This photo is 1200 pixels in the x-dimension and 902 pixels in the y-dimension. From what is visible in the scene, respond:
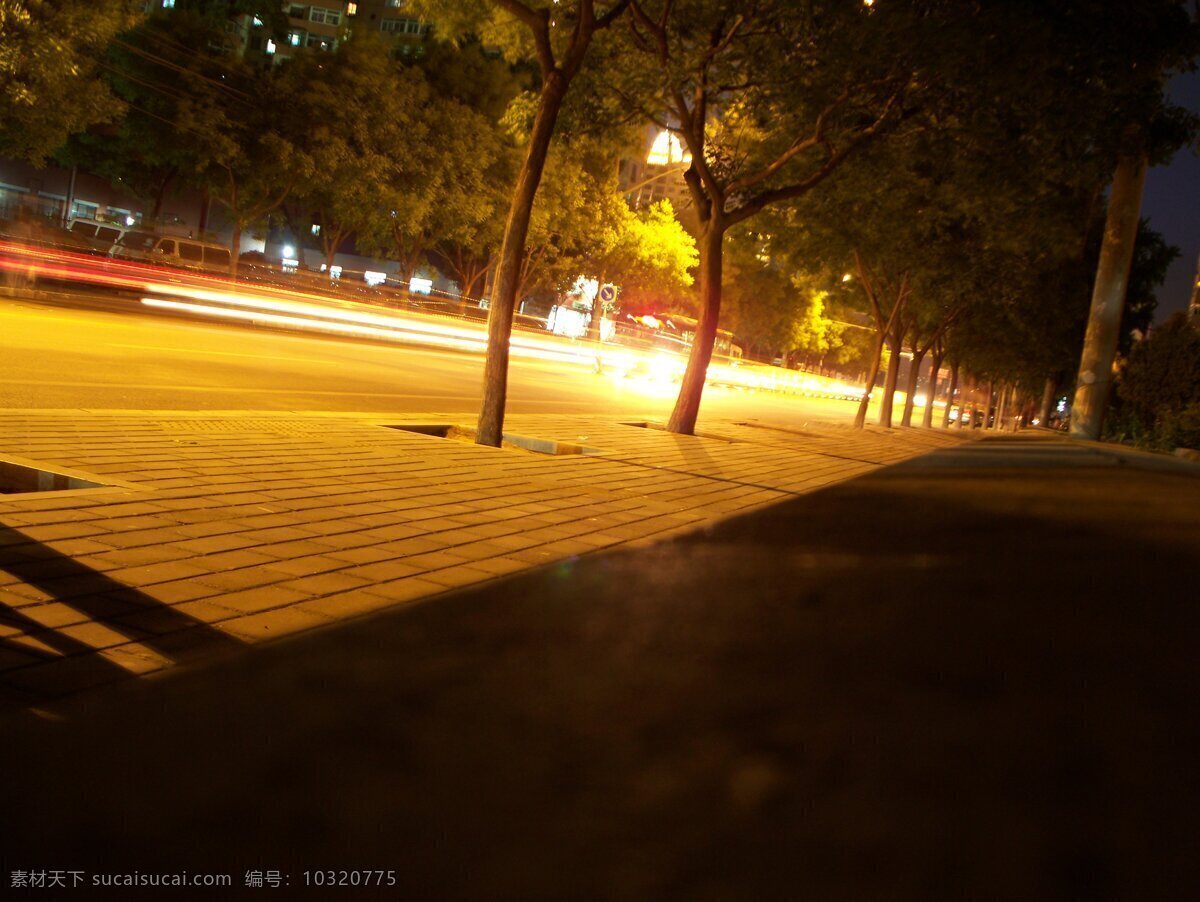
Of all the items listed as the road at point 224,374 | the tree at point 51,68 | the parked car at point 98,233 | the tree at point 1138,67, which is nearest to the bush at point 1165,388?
the tree at point 1138,67

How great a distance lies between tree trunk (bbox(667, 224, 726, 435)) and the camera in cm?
1695

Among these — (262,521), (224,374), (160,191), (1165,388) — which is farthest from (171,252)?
(262,521)

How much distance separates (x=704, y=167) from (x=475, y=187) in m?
29.1

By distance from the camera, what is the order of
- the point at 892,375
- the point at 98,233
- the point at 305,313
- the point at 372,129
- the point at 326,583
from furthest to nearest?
the point at 372,129 → the point at 98,233 → the point at 892,375 → the point at 305,313 → the point at 326,583

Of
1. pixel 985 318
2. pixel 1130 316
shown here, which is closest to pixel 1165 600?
pixel 985 318

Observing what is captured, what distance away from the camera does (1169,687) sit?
185 inches

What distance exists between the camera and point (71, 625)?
3.99 meters

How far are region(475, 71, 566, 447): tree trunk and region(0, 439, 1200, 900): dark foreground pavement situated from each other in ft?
18.8

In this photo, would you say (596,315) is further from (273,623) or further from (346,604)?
(273,623)

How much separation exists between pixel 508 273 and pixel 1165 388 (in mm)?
28083

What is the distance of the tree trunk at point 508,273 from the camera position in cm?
1154

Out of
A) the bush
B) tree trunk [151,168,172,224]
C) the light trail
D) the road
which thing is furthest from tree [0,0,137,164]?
the bush

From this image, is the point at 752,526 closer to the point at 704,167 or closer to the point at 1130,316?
the point at 704,167

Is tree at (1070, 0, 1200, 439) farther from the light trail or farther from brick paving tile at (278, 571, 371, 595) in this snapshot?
the light trail
